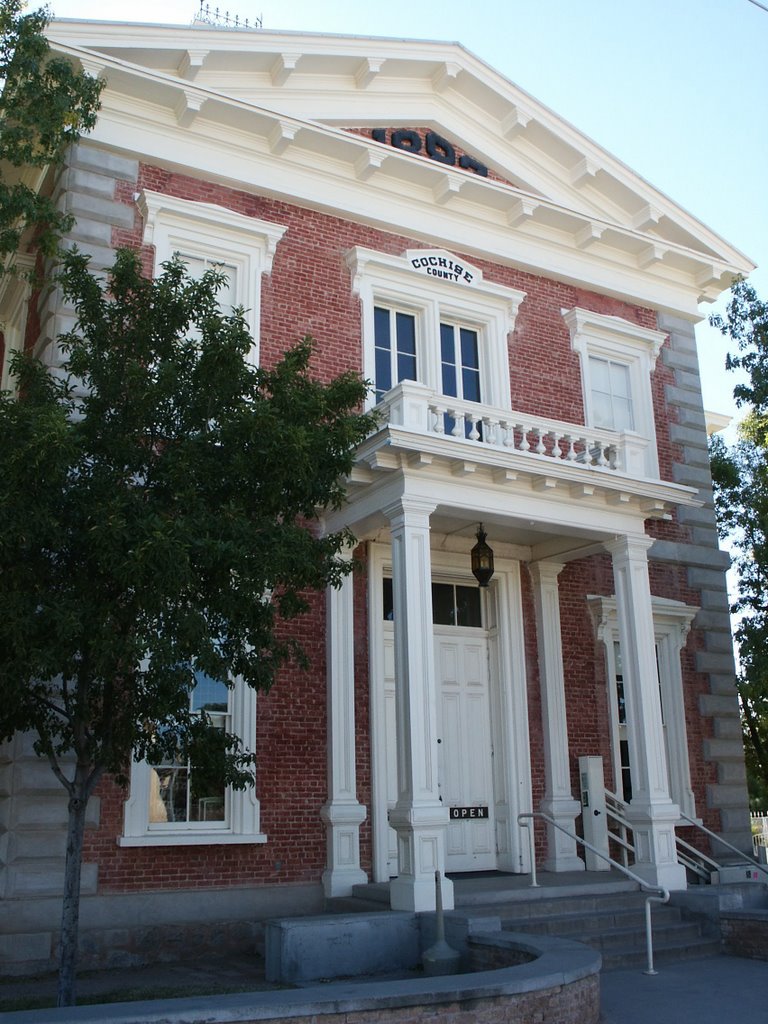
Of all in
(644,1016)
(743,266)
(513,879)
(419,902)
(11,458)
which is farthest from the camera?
(743,266)

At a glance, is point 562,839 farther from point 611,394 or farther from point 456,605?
point 611,394

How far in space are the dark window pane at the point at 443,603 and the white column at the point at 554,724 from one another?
1.15 meters

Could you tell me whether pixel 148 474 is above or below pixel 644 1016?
above

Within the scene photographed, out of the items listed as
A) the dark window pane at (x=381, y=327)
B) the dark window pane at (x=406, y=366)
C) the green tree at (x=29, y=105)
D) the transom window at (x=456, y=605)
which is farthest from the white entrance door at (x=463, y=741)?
the green tree at (x=29, y=105)

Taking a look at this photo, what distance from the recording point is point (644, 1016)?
27.4ft

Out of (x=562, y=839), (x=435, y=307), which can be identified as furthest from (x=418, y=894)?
(x=435, y=307)

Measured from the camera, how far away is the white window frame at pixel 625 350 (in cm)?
1588

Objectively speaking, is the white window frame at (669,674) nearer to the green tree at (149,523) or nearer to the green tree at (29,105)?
the green tree at (149,523)

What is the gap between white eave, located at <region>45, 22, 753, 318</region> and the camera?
13.1 meters

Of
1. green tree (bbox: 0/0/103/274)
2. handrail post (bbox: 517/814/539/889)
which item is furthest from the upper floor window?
green tree (bbox: 0/0/103/274)

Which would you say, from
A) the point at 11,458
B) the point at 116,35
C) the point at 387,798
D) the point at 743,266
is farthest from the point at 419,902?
the point at 743,266

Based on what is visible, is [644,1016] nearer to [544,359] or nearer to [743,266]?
[544,359]

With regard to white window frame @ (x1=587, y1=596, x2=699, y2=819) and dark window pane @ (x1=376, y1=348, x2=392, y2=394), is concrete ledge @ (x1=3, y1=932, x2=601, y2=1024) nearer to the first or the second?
white window frame @ (x1=587, y1=596, x2=699, y2=819)

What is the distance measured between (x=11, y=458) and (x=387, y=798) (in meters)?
6.67
